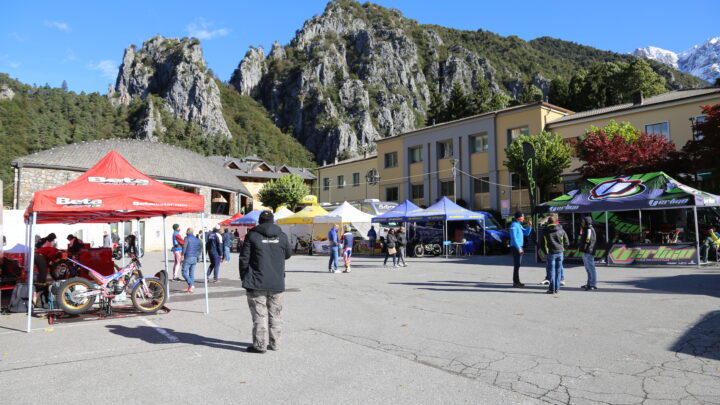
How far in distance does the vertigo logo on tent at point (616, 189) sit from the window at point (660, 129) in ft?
46.8

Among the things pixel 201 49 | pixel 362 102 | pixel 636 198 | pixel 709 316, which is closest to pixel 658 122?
pixel 636 198

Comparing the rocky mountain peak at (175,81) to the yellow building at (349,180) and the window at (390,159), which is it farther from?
the window at (390,159)

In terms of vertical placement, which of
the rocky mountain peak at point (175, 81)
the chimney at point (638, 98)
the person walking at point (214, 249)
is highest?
the rocky mountain peak at point (175, 81)

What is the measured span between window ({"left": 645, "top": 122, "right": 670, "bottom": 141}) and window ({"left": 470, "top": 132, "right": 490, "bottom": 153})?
36.2ft

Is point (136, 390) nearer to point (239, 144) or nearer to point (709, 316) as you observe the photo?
point (709, 316)

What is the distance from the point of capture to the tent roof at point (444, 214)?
2281 centimetres

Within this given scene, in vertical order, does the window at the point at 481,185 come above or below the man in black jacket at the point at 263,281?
above

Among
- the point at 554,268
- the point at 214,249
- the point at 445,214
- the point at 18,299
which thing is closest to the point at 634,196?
the point at 554,268

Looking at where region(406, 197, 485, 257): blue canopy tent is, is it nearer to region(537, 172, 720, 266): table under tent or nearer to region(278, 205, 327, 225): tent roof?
region(537, 172, 720, 266): table under tent

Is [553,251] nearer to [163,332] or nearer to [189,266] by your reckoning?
[163,332]

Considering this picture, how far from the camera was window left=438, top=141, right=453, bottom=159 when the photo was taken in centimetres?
3975

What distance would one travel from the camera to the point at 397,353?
555 cm

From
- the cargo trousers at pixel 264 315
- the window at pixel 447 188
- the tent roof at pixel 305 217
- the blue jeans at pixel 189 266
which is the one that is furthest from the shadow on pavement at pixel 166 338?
the window at pixel 447 188

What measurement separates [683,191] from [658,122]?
16462 mm
